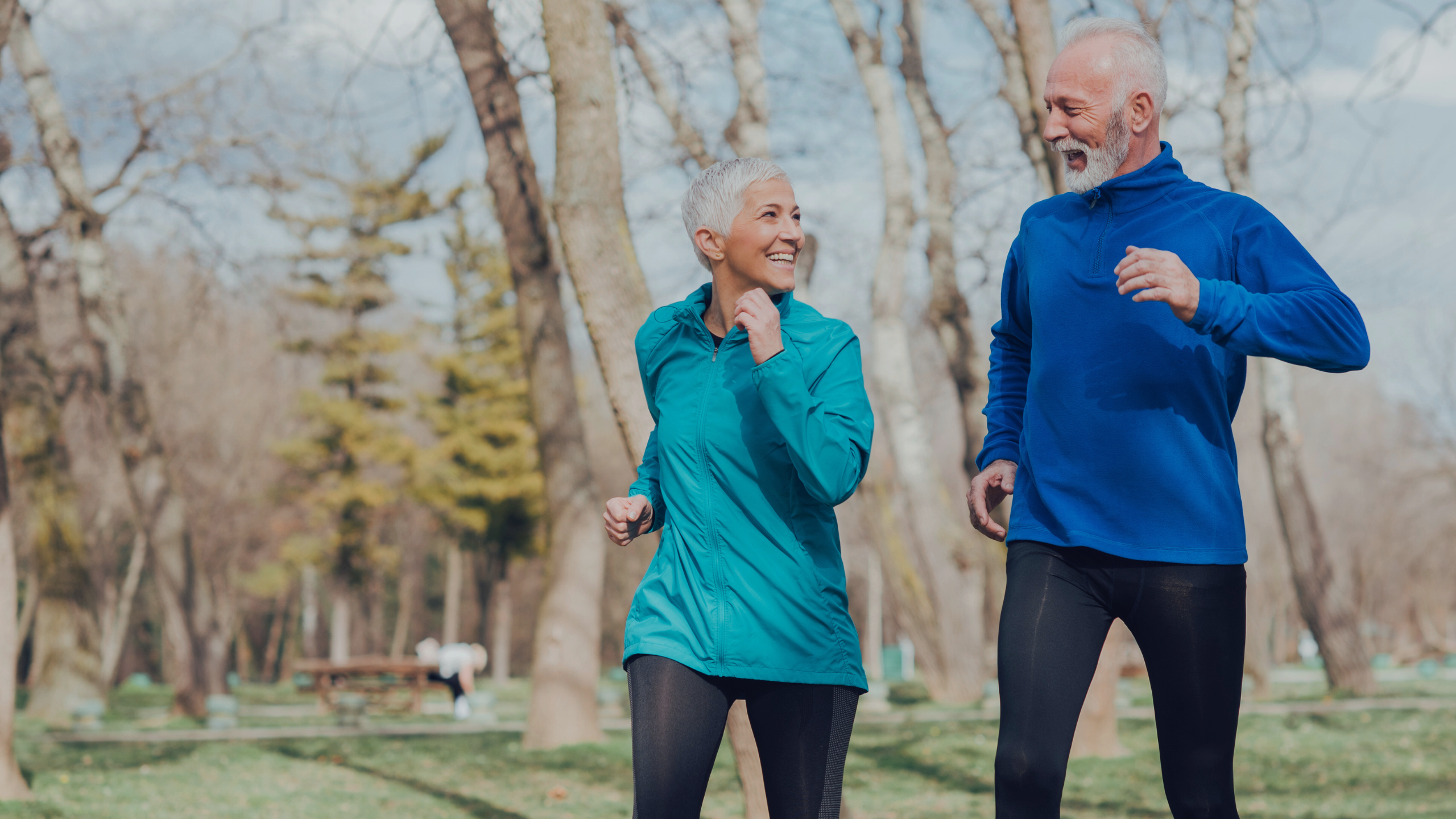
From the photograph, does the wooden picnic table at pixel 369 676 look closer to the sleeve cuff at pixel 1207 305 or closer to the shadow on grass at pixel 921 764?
the shadow on grass at pixel 921 764

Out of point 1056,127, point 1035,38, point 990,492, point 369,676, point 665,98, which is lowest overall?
point 369,676

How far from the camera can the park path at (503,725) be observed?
1189cm

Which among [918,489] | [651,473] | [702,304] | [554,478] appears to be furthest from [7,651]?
[918,489]

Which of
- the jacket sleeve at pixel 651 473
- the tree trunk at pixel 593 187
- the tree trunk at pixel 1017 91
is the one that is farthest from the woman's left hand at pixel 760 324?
the tree trunk at pixel 1017 91

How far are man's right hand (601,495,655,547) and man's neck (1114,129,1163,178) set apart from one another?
0.71m

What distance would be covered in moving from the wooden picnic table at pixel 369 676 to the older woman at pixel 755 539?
15742mm

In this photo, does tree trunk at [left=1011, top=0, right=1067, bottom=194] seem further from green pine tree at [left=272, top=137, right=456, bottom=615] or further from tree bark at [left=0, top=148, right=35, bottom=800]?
green pine tree at [left=272, top=137, right=456, bottom=615]

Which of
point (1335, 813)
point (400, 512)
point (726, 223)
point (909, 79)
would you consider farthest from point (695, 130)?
point (400, 512)

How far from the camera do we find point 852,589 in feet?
148

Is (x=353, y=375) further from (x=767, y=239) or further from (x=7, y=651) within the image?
(x=767, y=239)

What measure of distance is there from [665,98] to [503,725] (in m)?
7.13

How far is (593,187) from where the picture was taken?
5.56 metres

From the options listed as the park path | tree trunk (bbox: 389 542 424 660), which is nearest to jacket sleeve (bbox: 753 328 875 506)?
the park path

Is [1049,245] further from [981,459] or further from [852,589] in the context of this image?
[852,589]
